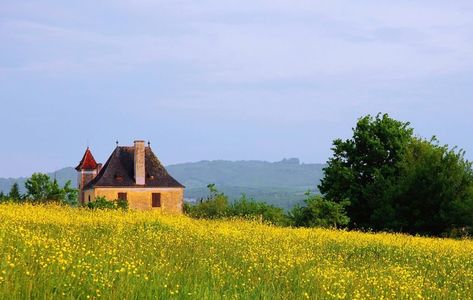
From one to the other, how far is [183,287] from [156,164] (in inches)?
2847

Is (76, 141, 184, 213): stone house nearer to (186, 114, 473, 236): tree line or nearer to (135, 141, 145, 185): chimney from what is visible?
(135, 141, 145, 185): chimney

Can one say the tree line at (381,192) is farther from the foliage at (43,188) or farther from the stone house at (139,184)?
the stone house at (139,184)

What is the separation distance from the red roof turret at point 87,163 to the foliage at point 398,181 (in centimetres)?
3587

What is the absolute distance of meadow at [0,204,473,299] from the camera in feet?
34.1

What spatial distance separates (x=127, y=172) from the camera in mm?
81688

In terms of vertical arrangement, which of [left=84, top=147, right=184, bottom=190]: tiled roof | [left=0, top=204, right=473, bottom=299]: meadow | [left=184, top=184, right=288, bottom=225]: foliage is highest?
[left=84, top=147, right=184, bottom=190]: tiled roof

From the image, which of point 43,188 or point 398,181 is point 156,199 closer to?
point 43,188

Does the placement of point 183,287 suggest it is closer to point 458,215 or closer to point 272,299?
point 272,299

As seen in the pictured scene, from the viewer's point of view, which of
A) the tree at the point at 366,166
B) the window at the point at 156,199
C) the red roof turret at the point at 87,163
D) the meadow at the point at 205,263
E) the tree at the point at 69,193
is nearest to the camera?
the meadow at the point at 205,263

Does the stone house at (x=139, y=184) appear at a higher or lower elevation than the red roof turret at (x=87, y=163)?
lower

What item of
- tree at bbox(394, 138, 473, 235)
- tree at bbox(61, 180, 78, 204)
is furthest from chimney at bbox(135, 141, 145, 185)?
tree at bbox(394, 138, 473, 235)

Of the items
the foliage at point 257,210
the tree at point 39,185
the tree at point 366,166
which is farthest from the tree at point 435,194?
the tree at point 39,185

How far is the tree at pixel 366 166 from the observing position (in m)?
61.1

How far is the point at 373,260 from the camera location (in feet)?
65.9
